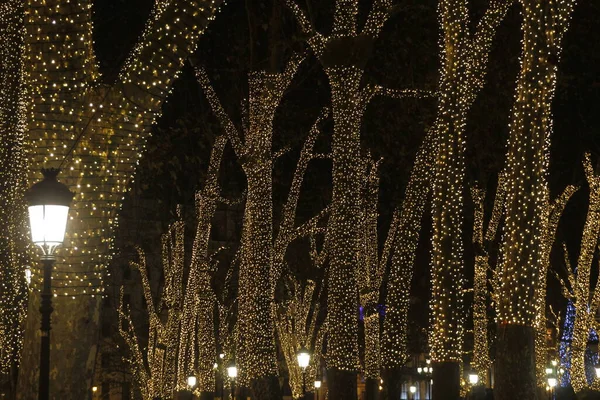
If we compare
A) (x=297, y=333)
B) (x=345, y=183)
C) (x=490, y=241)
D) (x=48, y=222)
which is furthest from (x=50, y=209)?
(x=297, y=333)

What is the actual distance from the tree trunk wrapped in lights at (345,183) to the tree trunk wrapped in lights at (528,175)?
3766 millimetres

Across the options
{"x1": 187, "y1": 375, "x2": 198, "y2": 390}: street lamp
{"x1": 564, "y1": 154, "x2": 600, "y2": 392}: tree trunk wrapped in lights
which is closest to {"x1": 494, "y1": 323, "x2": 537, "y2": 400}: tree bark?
{"x1": 564, "y1": 154, "x2": 600, "y2": 392}: tree trunk wrapped in lights

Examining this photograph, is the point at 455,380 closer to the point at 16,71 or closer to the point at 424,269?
the point at 16,71

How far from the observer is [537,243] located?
12539 millimetres

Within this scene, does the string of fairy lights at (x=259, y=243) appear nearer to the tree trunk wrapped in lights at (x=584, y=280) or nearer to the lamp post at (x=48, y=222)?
the lamp post at (x=48, y=222)

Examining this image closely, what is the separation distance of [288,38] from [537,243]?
8.95m

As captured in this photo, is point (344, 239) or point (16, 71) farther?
point (344, 239)

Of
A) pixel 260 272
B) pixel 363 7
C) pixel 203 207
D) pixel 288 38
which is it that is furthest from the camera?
pixel 203 207

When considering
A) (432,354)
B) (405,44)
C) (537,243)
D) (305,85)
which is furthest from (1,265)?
(305,85)

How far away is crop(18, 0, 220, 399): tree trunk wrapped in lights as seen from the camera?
27.0ft

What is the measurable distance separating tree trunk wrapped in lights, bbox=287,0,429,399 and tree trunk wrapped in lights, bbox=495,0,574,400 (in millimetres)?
3766

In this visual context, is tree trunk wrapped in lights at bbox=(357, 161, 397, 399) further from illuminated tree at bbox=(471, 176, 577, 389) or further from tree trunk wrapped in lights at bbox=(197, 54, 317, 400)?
tree trunk wrapped in lights at bbox=(197, 54, 317, 400)

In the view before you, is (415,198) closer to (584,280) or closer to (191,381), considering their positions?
(584,280)

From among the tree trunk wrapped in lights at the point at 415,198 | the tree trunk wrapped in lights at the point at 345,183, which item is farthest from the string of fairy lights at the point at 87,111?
the tree trunk wrapped in lights at the point at 345,183
